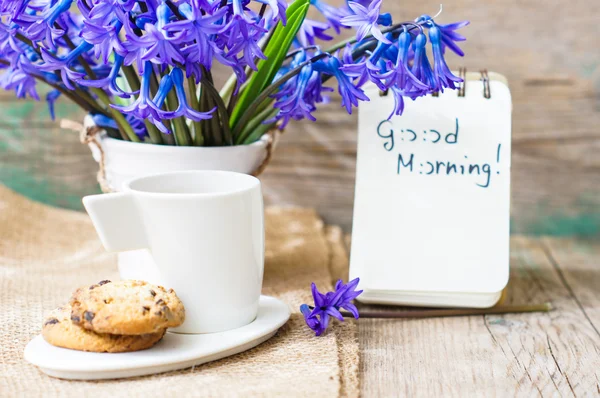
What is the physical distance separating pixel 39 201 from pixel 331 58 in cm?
78

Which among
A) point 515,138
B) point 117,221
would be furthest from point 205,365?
point 515,138

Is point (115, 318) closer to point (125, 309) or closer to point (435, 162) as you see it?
point (125, 309)

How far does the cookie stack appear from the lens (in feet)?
2.07

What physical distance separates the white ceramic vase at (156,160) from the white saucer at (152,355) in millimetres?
139

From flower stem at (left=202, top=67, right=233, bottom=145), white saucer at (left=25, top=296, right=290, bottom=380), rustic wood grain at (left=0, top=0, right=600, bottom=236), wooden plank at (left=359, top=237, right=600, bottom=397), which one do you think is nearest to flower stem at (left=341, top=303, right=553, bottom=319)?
wooden plank at (left=359, top=237, right=600, bottom=397)

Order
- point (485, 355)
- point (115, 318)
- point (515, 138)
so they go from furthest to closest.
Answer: point (515, 138) → point (485, 355) → point (115, 318)

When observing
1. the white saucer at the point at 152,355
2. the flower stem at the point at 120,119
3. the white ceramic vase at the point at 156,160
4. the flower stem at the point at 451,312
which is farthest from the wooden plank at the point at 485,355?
the flower stem at the point at 120,119

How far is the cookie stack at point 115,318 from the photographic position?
2.07 feet

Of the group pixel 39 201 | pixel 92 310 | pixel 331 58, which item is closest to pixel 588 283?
pixel 331 58

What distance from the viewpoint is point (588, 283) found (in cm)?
103

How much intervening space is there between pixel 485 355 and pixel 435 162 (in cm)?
24

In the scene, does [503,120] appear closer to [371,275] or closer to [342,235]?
[371,275]

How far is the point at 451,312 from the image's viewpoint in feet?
2.82

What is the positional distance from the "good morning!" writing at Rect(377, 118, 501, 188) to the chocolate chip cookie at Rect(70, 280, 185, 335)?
35 centimetres
